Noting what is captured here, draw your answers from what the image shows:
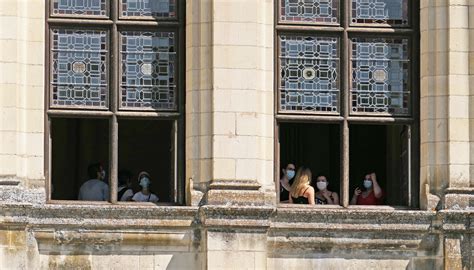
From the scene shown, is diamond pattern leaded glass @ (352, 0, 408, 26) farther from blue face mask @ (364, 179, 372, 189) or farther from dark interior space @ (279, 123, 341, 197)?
dark interior space @ (279, 123, 341, 197)

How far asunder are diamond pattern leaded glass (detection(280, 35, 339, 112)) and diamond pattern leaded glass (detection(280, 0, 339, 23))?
263 millimetres

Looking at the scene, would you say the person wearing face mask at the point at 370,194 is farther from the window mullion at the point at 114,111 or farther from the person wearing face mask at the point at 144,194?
the window mullion at the point at 114,111

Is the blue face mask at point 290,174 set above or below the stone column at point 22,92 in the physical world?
below

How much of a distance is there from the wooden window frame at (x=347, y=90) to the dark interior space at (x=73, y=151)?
363 cm

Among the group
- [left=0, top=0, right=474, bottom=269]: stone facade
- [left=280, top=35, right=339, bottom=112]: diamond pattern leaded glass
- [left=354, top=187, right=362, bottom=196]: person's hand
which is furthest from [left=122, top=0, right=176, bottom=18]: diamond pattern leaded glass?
[left=354, top=187, right=362, bottom=196]: person's hand

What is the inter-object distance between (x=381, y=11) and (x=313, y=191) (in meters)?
2.68

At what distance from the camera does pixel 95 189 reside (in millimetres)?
26266

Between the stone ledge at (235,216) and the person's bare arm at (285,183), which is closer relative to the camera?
the stone ledge at (235,216)

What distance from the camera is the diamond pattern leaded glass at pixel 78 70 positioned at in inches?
1023

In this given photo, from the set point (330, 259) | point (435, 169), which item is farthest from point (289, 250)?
point (435, 169)

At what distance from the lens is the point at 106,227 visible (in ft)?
83.4

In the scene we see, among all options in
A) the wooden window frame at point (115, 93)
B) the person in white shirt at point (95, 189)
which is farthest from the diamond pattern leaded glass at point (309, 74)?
the person in white shirt at point (95, 189)

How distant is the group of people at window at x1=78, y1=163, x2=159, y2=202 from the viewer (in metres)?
26.2

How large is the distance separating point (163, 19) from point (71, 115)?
1.82 metres
